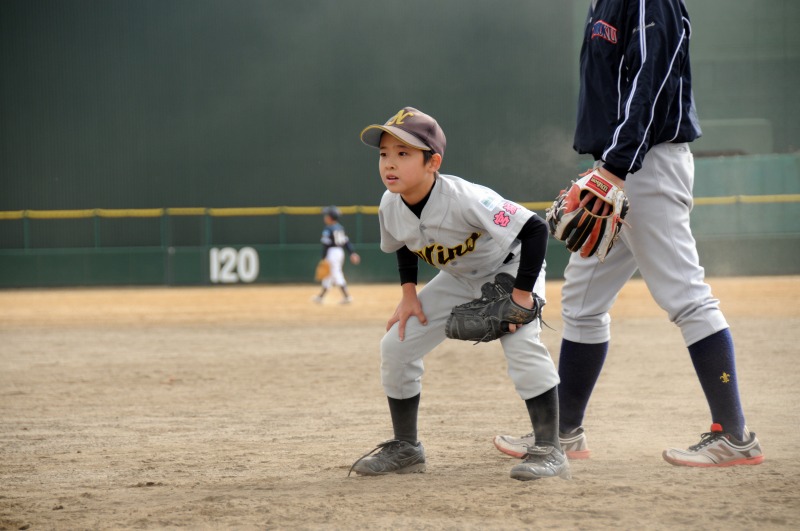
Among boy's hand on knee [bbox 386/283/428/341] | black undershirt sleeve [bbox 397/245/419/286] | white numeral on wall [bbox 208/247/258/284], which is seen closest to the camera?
boy's hand on knee [bbox 386/283/428/341]

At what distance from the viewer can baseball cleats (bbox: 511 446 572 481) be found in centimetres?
256

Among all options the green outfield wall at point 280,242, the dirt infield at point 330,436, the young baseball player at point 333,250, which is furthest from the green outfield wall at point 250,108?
the dirt infield at point 330,436

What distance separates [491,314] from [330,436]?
3.51 feet

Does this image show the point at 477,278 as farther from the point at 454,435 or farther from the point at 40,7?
the point at 40,7

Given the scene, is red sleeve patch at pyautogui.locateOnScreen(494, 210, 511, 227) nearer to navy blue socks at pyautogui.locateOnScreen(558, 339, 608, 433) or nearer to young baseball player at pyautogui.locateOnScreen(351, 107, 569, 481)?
young baseball player at pyautogui.locateOnScreen(351, 107, 569, 481)

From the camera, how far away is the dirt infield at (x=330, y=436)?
7.43 feet

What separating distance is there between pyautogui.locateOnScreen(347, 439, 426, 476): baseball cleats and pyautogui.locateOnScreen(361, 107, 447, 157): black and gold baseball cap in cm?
88

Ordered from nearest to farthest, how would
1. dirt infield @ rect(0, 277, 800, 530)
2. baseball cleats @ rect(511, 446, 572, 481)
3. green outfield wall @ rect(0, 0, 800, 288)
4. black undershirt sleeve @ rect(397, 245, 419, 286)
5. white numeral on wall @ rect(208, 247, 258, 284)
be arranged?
dirt infield @ rect(0, 277, 800, 530) → baseball cleats @ rect(511, 446, 572, 481) → black undershirt sleeve @ rect(397, 245, 419, 286) → white numeral on wall @ rect(208, 247, 258, 284) → green outfield wall @ rect(0, 0, 800, 288)

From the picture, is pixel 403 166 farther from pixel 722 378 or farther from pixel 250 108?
pixel 250 108

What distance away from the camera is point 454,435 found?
341 cm

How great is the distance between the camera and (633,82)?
8.68ft

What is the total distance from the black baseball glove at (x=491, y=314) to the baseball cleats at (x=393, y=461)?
0.38m

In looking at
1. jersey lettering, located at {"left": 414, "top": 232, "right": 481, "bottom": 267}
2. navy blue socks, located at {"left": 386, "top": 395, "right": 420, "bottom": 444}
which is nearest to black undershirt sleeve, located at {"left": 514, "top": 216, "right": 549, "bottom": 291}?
jersey lettering, located at {"left": 414, "top": 232, "right": 481, "bottom": 267}

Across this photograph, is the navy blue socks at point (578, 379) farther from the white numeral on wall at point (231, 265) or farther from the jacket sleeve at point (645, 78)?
the white numeral on wall at point (231, 265)
